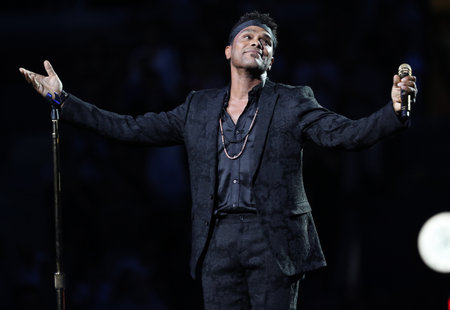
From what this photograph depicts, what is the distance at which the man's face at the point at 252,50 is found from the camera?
12.9 feet

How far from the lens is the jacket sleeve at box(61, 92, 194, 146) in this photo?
13.5 ft

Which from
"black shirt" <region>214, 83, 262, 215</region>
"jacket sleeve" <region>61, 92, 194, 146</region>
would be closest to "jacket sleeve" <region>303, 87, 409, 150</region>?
"black shirt" <region>214, 83, 262, 215</region>

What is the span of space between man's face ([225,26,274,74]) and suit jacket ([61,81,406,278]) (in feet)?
0.42

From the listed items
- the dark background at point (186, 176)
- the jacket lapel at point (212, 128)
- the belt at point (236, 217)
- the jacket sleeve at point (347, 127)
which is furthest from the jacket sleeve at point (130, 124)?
the dark background at point (186, 176)

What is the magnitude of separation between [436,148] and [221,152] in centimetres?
491

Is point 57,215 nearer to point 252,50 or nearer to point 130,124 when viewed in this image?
point 130,124

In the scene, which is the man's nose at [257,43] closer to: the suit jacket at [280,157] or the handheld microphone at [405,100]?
the suit jacket at [280,157]

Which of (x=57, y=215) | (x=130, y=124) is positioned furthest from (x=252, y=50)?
(x=57, y=215)

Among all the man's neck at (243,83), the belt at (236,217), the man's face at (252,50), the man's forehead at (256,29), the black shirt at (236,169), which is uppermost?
the man's forehead at (256,29)

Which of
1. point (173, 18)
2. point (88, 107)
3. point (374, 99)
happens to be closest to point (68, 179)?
point (173, 18)

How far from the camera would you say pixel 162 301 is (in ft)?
22.7

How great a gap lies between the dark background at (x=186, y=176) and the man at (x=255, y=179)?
3.12 metres

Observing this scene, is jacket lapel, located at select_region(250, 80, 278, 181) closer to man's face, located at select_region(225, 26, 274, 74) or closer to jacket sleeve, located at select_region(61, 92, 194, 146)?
man's face, located at select_region(225, 26, 274, 74)

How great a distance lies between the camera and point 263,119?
12.7 ft
